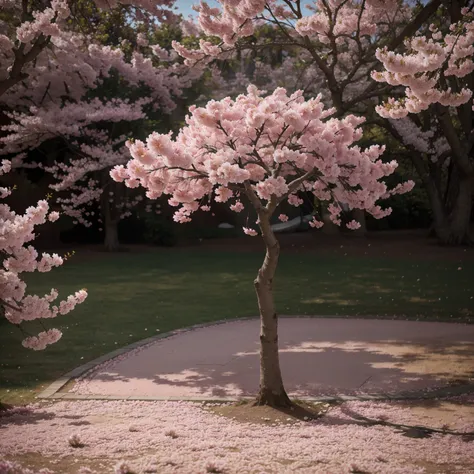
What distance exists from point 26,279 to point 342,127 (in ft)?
44.9

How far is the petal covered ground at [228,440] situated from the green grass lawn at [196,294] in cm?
175

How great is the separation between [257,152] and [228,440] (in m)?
3.22

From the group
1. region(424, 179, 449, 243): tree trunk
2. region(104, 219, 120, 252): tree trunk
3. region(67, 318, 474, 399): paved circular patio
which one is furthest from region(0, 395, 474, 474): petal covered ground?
region(424, 179, 449, 243): tree trunk

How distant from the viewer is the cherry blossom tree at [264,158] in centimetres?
771

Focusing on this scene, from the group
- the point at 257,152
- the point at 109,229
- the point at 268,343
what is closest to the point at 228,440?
the point at 268,343

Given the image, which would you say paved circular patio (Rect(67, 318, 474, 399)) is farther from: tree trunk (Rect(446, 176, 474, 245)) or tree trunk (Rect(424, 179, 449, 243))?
tree trunk (Rect(424, 179, 449, 243))

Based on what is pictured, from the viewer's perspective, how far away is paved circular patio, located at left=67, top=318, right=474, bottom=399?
29.6 ft

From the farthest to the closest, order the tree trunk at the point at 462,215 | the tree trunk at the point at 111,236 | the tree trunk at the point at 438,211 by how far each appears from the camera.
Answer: the tree trunk at the point at 111,236, the tree trunk at the point at 438,211, the tree trunk at the point at 462,215

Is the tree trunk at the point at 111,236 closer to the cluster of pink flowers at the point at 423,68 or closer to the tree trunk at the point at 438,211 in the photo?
the tree trunk at the point at 438,211

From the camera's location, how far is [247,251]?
26.6 m

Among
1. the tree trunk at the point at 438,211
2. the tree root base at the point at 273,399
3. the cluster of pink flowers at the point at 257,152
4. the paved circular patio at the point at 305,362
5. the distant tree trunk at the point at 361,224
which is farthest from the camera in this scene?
the distant tree trunk at the point at 361,224

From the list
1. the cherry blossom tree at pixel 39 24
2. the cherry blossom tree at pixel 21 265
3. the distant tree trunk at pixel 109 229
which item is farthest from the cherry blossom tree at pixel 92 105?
the cherry blossom tree at pixel 21 265

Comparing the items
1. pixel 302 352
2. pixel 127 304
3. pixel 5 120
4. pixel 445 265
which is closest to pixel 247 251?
pixel 445 265

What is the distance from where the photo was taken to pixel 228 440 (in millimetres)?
6859
